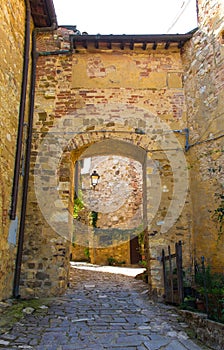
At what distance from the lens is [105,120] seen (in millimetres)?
6723

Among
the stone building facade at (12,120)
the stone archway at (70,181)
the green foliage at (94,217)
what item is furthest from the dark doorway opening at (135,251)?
the stone building facade at (12,120)

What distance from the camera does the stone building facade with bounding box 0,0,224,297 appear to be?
594cm

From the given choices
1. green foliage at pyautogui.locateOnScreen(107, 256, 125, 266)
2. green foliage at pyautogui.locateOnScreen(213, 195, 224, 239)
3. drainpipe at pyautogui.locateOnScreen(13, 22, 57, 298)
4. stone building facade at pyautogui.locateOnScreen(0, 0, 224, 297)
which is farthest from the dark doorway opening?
drainpipe at pyautogui.locateOnScreen(13, 22, 57, 298)

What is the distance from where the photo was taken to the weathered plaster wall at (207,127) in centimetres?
576

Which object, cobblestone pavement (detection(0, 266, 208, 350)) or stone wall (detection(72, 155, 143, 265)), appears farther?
stone wall (detection(72, 155, 143, 265))

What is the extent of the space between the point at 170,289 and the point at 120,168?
869 centimetres

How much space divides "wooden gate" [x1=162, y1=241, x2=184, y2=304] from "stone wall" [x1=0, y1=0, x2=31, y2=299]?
2663mm

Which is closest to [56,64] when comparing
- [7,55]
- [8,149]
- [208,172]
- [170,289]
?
[7,55]

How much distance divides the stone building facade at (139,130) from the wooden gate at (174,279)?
33 cm

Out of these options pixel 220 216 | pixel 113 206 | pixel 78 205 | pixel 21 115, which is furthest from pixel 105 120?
pixel 113 206

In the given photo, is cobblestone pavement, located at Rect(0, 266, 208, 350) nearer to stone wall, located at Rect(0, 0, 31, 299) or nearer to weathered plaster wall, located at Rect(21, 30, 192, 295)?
weathered plaster wall, located at Rect(21, 30, 192, 295)

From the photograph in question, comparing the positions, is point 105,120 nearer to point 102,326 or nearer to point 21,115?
point 21,115

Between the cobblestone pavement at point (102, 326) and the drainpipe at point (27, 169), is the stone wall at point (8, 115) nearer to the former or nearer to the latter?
the drainpipe at point (27, 169)

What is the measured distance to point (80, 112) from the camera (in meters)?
6.78
